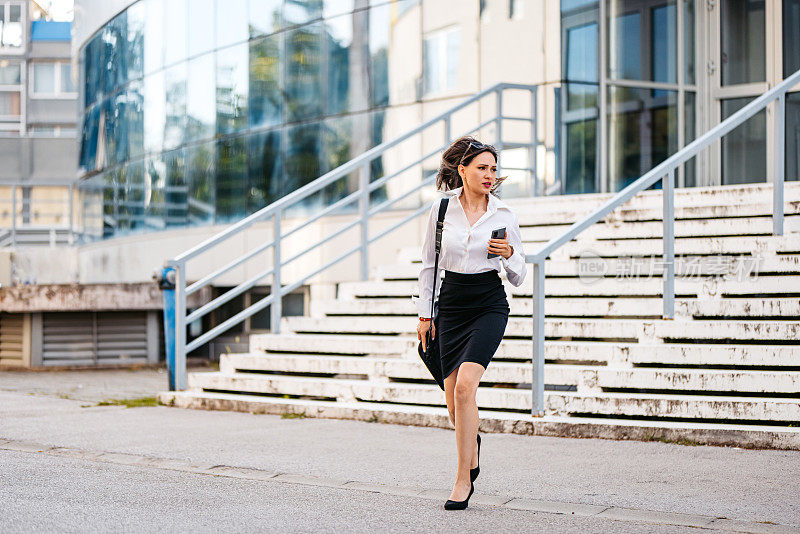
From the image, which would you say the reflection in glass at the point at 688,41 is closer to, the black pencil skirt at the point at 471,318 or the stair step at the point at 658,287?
the stair step at the point at 658,287

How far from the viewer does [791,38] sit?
13.1 metres

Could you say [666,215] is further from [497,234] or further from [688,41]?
[688,41]

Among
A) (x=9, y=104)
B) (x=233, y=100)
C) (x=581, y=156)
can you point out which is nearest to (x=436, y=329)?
(x=581, y=156)

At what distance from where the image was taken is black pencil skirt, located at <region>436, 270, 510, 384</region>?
5273 millimetres

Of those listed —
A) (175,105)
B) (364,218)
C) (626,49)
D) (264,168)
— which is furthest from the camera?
(175,105)

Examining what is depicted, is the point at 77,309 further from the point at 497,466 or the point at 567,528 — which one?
the point at 567,528

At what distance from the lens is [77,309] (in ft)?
50.3

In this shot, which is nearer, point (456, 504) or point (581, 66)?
point (456, 504)

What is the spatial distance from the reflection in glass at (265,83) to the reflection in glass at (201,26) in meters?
1.22

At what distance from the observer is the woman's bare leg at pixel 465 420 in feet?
17.0

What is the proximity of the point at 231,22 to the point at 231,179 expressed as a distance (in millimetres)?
2480

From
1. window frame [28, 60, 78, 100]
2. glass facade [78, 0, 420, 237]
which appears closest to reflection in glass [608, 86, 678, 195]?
glass facade [78, 0, 420, 237]

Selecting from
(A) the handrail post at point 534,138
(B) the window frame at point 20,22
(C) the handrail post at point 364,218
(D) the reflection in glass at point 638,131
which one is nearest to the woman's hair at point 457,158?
(C) the handrail post at point 364,218

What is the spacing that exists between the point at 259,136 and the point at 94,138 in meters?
7.69
